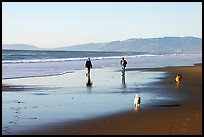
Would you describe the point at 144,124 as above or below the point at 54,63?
below

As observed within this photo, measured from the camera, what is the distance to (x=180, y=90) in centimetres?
1886

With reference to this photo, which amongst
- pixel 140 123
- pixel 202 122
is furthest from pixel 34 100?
pixel 202 122

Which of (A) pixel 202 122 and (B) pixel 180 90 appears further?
(B) pixel 180 90

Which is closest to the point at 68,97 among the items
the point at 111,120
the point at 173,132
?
the point at 111,120

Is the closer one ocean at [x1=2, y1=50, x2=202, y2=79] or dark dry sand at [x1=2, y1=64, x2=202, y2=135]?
dark dry sand at [x1=2, y1=64, x2=202, y2=135]

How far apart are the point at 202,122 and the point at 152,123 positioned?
1239 millimetres

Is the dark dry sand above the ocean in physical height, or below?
below

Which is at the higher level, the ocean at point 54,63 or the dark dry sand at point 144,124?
the ocean at point 54,63

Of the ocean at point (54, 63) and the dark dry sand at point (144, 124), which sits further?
the ocean at point (54, 63)

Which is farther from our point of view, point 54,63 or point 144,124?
point 54,63

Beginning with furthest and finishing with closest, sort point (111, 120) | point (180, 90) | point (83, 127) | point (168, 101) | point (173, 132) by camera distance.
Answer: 1. point (180, 90)
2. point (168, 101)
3. point (111, 120)
4. point (83, 127)
5. point (173, 132)

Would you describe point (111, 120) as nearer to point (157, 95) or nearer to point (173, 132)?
point (173, 132)

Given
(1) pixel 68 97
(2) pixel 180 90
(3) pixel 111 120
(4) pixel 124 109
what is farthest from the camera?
(2) pixel 180 90

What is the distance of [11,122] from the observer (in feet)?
36.1
